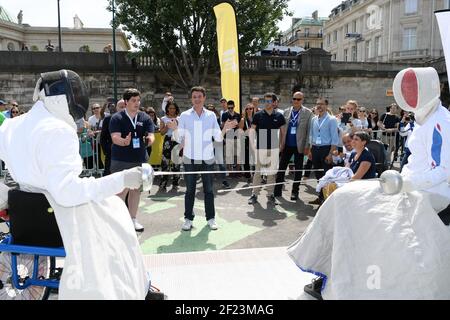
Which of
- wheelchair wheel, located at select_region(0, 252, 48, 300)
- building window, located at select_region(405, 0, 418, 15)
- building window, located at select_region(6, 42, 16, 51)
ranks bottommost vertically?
wheelchair wheel, located at select_region(0, 252, 48, 300)

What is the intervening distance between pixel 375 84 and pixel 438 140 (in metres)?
23.8

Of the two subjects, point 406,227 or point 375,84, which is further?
point 375,84

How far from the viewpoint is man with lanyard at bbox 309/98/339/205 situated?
7188 mm

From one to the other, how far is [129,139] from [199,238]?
160cm

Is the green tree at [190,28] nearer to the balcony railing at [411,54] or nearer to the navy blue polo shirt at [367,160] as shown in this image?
the navy blue polo shirt at [367,160]

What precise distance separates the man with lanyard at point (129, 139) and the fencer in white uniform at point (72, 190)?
2623 millimetres

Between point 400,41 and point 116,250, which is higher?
point 400,41

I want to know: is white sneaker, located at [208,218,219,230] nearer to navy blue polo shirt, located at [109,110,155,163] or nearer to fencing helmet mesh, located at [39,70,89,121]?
navy blue polo shirt, located at [109,110,155,163]

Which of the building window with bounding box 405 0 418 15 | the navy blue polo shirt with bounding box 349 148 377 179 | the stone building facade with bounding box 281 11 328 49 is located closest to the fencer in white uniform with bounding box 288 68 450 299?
the navy blue polo shirt with bounding box 349 148 377 179

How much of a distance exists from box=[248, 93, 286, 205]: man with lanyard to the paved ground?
37 centimetres
